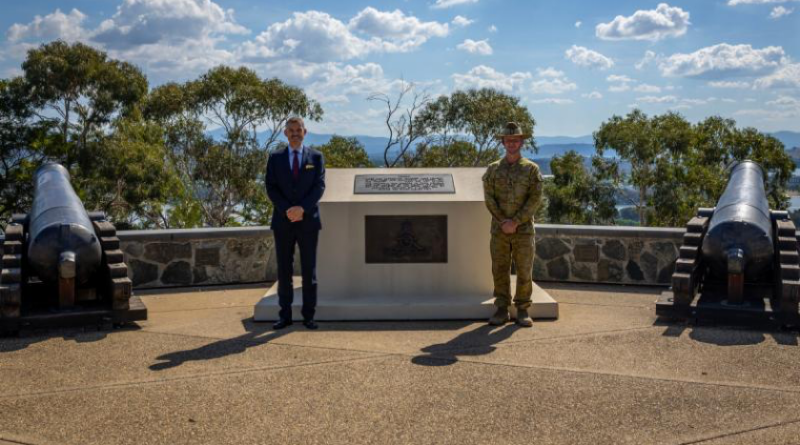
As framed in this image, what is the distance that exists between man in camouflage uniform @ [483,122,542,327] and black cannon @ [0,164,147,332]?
115 inches

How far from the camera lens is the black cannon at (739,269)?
254 inches

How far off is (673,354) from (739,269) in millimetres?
1240

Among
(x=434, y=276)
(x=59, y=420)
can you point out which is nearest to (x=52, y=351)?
(x=59, y=420)

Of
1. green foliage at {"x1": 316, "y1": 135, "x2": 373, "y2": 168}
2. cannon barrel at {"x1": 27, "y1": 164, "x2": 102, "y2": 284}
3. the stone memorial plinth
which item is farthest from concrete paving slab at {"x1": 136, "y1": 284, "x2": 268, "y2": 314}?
green foliage at {"x1": 316, "y1": 135, "x2": 373, "y2": 168}

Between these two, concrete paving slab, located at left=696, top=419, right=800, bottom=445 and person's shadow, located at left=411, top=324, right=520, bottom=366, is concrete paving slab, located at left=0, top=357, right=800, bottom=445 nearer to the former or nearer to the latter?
concrete paving slab, located at left=696, top=419, right=800, bottom=445

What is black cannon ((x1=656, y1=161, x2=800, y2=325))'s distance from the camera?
646 centimetres

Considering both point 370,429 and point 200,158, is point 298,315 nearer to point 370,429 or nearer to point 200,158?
point 370,429

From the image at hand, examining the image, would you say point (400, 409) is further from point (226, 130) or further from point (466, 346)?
point (226, 130)

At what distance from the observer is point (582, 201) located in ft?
80.8

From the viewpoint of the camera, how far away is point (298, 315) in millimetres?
6988

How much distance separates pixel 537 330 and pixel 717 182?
16.6 m

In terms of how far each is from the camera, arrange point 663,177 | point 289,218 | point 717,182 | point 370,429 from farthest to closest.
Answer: point 663,177, point 717,182, point 289,218, point 370,429

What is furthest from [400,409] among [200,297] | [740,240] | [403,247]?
[200,297]

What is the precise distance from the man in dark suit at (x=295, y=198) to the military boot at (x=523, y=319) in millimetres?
1657
